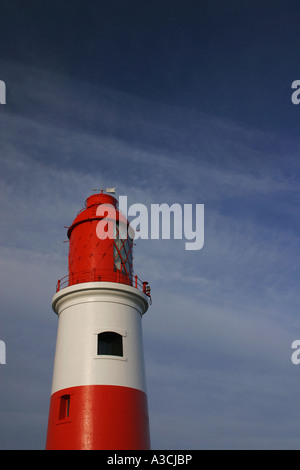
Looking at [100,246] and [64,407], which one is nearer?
→ [64,407]

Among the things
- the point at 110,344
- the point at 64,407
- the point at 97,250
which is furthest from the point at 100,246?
the point at 64,407

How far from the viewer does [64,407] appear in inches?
795

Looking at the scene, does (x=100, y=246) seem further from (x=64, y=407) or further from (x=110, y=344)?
(x=64, y=407)

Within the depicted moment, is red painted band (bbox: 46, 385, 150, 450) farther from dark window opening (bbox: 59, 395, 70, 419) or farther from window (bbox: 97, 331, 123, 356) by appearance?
window (bbox: 97, 331, 123, 356)

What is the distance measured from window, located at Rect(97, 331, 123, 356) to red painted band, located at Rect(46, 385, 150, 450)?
1.94 meters

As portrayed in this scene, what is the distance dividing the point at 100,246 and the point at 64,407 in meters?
7.42

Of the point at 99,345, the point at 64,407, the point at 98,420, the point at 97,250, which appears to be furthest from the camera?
the point at 97,250

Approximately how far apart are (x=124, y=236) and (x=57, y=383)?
776 centimetres

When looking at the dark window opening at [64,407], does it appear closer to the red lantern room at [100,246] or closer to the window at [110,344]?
the window at [110,344]

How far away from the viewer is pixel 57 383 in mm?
20781
